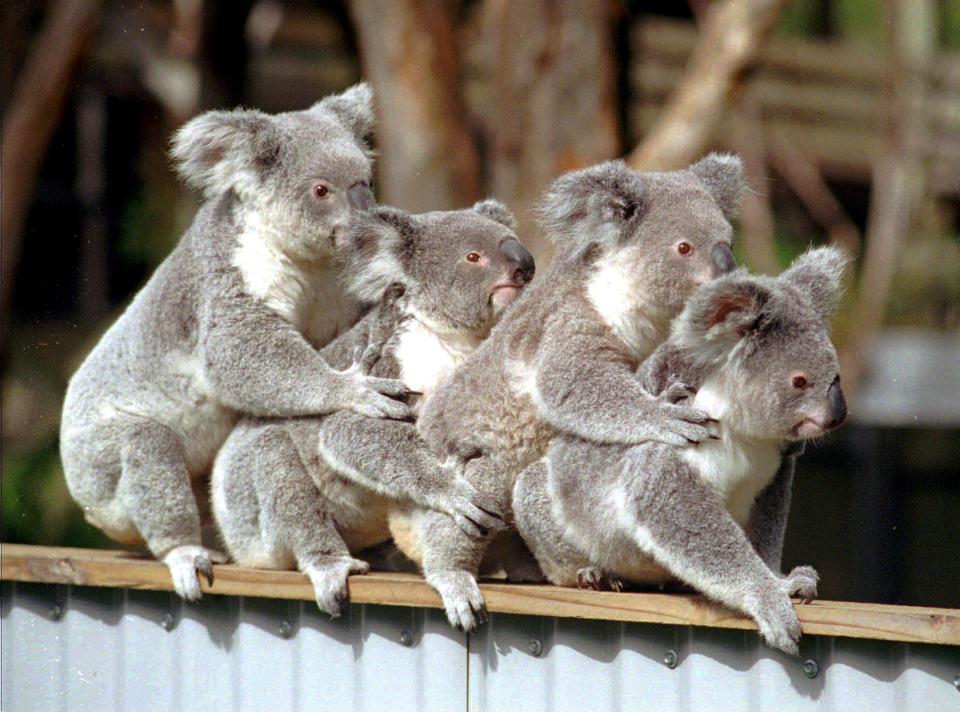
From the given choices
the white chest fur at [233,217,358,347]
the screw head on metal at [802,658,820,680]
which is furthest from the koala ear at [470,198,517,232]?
the screw head on metal at [802,658,820,680]

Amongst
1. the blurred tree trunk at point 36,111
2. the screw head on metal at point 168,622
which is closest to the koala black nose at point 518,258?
the screw head on metal at point 168,622

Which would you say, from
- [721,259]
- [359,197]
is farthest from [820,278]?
[359,197]

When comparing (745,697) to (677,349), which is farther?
(677,349)

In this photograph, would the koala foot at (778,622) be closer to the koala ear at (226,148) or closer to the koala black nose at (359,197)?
the koala black nose at (359,197)

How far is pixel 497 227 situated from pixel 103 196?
8590 millimetres

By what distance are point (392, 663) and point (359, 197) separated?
1.45m

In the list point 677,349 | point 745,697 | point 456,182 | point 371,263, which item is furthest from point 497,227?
point 456,182

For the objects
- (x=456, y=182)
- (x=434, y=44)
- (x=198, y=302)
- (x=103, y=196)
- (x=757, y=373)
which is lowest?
(x=757, y=373)

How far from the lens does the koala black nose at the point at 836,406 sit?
2775mm

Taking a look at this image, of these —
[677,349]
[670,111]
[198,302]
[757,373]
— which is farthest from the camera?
[670,111]

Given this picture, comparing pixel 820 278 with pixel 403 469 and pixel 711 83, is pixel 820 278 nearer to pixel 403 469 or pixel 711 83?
pixel 403 469

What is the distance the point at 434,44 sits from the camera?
7008 mm

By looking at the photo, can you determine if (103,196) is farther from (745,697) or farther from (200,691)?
(745,697)

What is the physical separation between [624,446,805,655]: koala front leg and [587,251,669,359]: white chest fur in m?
0.45
